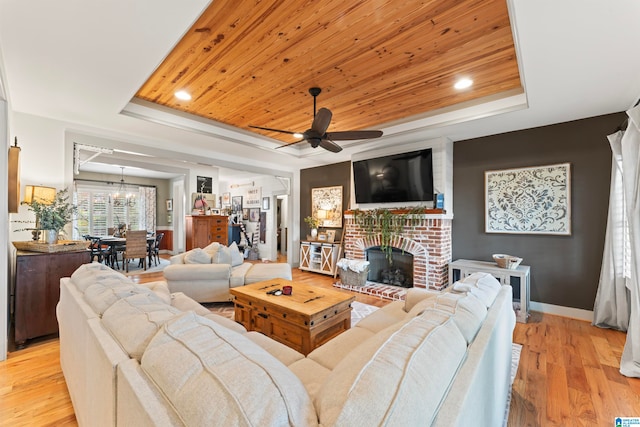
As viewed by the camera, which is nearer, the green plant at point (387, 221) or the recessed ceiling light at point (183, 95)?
the recessed ceiling light at point (183, 95)

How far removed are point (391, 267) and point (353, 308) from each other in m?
1.46

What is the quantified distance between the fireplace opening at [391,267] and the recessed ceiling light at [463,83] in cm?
268

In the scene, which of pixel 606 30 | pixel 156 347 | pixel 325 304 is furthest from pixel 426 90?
pixel 156 347

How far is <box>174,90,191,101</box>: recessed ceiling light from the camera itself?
3.12 meters

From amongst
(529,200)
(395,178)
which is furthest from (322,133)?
(529,200)


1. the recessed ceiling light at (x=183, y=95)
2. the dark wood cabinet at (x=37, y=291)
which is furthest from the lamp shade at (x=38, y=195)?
the recessed ceiling light at (x=183, y=95)

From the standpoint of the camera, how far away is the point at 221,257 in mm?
4004

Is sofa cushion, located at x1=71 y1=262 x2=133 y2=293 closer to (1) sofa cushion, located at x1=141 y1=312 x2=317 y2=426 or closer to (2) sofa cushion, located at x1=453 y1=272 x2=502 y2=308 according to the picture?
(1) sofa cushion, located at x1=141 y1=312 x2=317 y2=426

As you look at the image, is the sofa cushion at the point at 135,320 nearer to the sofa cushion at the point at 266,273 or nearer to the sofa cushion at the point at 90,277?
the sofa cushion at the point at 90,277

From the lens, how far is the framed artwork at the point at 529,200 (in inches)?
137

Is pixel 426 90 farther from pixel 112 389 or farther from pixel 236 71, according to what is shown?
pixel 112 389

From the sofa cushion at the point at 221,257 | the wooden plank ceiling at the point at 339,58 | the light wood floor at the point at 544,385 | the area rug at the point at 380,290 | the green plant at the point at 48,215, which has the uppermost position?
the wooden plank ceiling at the point at 339,58

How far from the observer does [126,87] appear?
8.65 feet

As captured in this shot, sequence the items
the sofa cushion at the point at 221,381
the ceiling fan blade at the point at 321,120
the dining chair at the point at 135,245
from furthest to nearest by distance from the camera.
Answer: the dining chair at the point at 135,245 → the ceiling fan blade at the point at 321,120 → the sofa cushion at the point at 221,381
